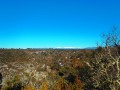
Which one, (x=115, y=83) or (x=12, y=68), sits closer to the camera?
(x=115, y=83)

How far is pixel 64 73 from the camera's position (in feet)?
226

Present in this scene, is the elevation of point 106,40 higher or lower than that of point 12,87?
higher

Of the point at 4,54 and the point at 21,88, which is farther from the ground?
the point at 4,54

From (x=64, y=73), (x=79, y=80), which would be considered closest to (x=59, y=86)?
(x=79, y=80)

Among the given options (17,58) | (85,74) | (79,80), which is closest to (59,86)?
(79,80)

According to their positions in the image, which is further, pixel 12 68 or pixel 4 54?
pixel 4 54

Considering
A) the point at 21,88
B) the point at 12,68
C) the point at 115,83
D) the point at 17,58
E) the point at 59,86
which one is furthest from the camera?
the point at 17,58

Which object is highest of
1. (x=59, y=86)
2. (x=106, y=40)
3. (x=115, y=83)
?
(x=106, y=40)

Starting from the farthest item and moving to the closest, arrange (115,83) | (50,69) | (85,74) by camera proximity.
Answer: (50,69)
(85,74)
(115,83)

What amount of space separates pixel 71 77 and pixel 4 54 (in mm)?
42151

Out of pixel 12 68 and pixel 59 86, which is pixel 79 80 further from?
pixel 12 68

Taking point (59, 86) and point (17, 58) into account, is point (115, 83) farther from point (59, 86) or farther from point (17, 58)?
point (17, 58)

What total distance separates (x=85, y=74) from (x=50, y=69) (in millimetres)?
20713

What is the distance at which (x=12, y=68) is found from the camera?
6631 centimetres
